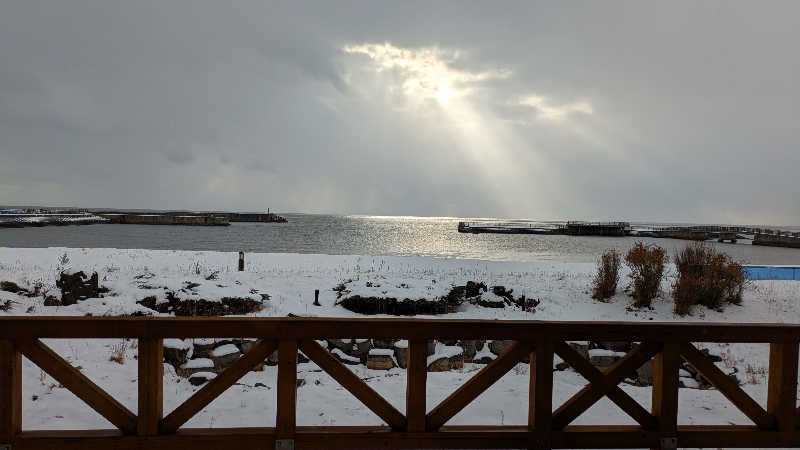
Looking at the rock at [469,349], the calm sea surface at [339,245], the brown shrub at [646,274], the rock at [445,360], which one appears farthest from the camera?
the calm sea surface at [339,245]

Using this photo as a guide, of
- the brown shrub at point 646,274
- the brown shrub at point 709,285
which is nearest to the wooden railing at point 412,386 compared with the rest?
the brown shrub at point 709,285

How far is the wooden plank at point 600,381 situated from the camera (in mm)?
3426

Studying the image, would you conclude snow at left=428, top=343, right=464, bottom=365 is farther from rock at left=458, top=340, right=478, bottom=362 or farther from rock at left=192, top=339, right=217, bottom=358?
rock at left=192, top=339, right=217, bottom=358

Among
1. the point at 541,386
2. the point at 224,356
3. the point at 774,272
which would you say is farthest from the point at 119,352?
the point at 774,272

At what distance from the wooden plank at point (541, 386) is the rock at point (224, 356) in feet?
21.8

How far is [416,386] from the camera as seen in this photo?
3393 mm

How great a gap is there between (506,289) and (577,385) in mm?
6051

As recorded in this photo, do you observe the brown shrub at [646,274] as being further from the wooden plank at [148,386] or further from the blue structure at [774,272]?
the wooden plank at [148,386]

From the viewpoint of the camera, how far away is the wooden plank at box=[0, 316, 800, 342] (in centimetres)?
310

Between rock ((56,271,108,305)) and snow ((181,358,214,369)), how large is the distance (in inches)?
197

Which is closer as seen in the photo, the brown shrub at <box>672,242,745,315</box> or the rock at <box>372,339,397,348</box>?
the rock at <box>372,339,397,348</box>

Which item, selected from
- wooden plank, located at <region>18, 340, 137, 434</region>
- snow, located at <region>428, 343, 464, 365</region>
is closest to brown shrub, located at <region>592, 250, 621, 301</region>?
snow, located at <region>428, 343, 464, 365</region>

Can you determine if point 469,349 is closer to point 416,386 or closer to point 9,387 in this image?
point 416,386

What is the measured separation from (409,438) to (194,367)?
568cm
